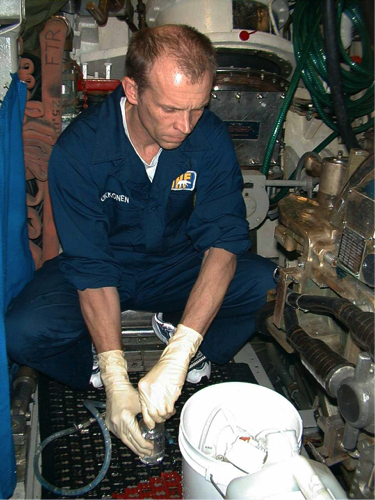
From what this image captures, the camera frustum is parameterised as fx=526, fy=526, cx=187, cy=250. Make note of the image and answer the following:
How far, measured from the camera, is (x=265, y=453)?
1030 millimetres

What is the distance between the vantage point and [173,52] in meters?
1.49

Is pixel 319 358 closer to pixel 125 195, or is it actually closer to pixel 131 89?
pixel 125 195

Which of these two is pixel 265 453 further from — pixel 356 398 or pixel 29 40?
pixel 29 40

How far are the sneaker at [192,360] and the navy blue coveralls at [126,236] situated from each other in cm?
4

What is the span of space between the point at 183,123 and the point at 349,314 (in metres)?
0.73

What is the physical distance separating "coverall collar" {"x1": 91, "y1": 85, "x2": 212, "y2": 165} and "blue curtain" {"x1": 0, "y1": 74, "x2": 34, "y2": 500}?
263 millimetres

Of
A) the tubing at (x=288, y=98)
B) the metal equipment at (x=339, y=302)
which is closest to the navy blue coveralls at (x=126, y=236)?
the metal equipment at (x=339, y=302)

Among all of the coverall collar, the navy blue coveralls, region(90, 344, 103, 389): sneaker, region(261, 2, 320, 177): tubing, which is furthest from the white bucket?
region(261, 2, 320, 177): tubing

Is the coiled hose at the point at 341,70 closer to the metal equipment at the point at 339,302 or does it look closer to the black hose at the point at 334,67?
the black hose at the point at 334,67

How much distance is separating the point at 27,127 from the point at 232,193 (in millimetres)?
823

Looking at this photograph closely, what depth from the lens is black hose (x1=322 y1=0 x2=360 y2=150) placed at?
1.93 meters

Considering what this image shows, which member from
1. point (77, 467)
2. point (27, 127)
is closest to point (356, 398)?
point (77, 467)

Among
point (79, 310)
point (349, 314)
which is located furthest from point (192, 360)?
point (349, 314)

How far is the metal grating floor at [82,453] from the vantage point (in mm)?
1522
